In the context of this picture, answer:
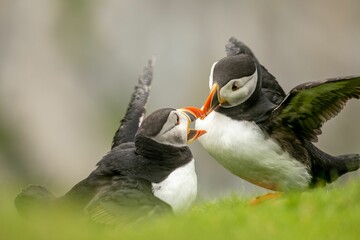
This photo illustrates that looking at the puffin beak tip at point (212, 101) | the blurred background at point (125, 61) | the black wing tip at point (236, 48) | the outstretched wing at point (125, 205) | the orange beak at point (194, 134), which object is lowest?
the blurred background at point (125, 61)

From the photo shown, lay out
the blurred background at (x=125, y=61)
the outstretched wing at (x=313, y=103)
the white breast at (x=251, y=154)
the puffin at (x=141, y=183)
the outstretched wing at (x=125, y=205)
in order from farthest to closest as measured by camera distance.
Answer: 1. the blurred background at (x=125, y=61)
2. the white breast at (x=251, y=154)
3. the outstretched wing at (x=313, y=103)
4. the puffin at (x=141, y=183)
5. the outstretched wing at (x=125, y=205)

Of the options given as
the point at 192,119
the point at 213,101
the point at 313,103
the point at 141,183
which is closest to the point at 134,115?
the point at 213,101

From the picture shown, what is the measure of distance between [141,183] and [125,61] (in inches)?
360

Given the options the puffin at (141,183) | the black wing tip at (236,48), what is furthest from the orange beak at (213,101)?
the black wing tip at (236,48)

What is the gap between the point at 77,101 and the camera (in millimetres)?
17406

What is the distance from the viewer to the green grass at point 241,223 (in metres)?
6.44

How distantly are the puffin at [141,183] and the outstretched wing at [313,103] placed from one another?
42.6 inches

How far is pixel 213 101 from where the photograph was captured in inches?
374

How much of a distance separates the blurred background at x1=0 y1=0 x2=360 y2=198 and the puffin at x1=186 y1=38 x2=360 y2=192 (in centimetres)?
631

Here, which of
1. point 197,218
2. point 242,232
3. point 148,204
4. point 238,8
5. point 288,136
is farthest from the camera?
point 238,8

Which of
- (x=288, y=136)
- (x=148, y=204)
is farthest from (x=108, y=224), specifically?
(x=288, y=136)

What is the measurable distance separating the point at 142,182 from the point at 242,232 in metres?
1.54

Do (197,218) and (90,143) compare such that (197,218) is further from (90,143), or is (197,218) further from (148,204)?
(90,143)

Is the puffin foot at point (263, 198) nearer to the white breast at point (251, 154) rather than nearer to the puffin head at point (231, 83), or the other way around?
the white breast at point (251, 154)
